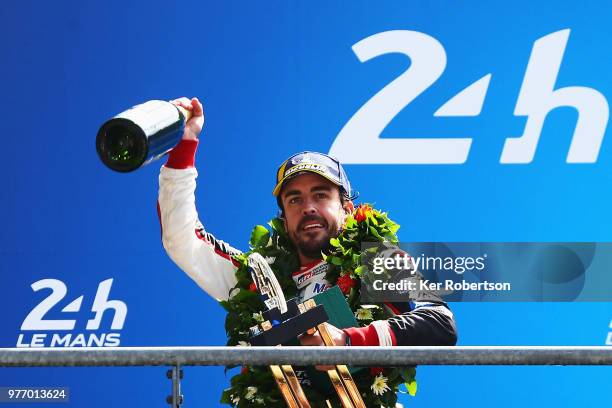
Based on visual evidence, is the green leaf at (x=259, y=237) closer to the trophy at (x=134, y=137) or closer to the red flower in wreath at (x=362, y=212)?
the red flower in wreath at (x=362, y=212)

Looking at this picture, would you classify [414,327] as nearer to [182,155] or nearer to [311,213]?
[311,213]

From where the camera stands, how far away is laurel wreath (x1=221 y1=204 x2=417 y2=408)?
2836 millimetres

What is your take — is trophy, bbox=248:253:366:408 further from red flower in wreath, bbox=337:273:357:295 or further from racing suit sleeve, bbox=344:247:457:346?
red flower in wreath, bbox=337:273:357:295

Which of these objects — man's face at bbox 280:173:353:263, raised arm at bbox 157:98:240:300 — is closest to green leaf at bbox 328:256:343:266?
man's face at bbox 280:173:353:263

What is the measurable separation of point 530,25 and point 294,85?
791mm

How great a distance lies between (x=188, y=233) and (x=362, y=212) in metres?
0.51

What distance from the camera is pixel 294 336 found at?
254 centimetres

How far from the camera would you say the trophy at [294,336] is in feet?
8.29

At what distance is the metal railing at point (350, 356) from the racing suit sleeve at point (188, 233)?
4.03 feet

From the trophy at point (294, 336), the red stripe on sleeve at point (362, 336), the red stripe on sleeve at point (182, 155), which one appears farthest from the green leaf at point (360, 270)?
the red stripe on sleeve at point (182, 155)

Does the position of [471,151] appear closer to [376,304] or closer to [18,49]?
[376,304]

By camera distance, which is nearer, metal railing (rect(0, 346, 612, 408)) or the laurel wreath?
metal railing (rect(0, 346, 612, 408))

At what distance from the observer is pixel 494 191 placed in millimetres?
3723

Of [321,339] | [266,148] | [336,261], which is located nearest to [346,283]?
[336,261]
